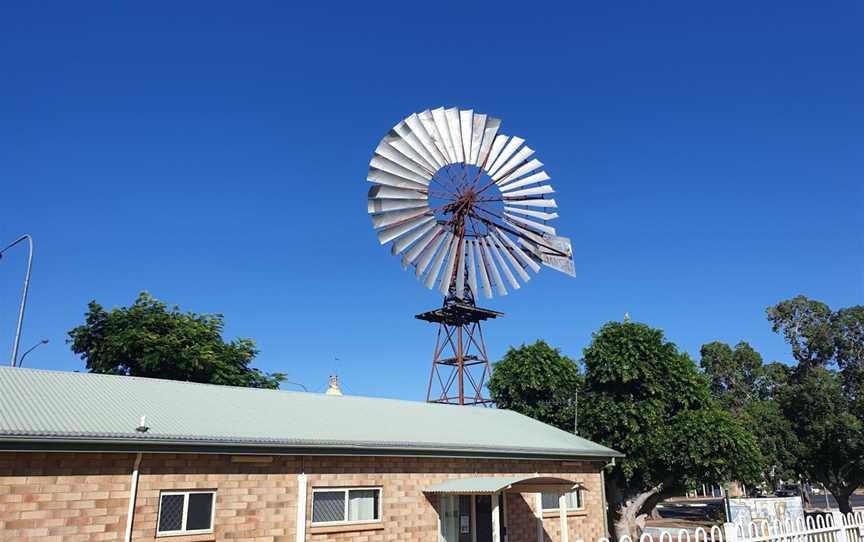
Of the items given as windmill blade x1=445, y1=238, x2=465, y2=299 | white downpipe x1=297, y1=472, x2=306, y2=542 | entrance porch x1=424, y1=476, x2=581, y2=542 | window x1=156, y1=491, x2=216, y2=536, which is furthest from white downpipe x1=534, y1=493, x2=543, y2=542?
windmill blade x1=445, y1=238, x2=465, y2=299

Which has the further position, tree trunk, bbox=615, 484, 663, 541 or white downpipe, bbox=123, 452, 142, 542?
tree trunk, bbox=615, 484, 663, 541

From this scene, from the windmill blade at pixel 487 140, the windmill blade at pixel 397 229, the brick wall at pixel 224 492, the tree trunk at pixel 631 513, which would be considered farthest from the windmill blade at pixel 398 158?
the tree trunk at pixel 631 513

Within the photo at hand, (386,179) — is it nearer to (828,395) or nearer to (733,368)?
(828,395)

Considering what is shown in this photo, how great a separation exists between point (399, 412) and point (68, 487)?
1088cm

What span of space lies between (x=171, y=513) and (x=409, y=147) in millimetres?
21284

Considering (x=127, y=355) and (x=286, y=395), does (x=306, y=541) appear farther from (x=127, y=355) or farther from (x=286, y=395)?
(x=127, y=355)

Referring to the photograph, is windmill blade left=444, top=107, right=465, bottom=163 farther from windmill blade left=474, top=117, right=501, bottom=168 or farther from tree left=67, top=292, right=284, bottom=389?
tree left=67, top=292, right=284, bottom=389

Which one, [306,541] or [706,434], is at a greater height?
[706,434]

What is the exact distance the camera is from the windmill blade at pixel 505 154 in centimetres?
3297

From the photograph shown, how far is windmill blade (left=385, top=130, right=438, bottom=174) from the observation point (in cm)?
3089

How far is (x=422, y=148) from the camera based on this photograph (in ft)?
103

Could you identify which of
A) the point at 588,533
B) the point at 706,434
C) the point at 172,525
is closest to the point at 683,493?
the point at 706,434

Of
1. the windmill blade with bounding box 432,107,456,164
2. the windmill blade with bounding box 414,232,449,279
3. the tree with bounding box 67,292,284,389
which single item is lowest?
the tree with bounding box 67,292,284,389

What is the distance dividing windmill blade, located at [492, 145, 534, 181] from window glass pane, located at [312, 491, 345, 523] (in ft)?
68.2
